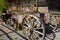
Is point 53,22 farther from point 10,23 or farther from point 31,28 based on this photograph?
point 31,28

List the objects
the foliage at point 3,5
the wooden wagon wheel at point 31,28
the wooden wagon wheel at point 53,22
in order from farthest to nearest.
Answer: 1. the foliage at point 3,5
2. the wooden wagon wheel at point 53,22
3. the wooden wagon wheel at point 31,28

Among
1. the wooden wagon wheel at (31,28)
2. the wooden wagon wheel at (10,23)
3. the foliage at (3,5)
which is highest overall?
the foliage at (3,5)

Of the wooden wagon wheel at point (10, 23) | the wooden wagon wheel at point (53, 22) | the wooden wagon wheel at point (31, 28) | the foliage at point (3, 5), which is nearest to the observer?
the wooden wagon wheel at point (31, 28)

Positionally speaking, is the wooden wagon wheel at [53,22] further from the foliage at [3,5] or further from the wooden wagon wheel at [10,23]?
the foliage at [3,5]

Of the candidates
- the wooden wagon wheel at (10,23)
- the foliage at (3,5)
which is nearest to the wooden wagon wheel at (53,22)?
the wooden wagon wheel at (10,23)

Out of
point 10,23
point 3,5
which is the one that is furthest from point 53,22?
point 3,5

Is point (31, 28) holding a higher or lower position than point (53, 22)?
higher

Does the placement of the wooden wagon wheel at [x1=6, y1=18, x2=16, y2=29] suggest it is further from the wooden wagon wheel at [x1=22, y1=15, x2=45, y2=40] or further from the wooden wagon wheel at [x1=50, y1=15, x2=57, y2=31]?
the wooden wagon wheel at [x1=22, y1=15, x2=45, y2=40]

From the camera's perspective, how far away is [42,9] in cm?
1149

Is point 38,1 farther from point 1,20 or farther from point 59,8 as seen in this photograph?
point 1,20

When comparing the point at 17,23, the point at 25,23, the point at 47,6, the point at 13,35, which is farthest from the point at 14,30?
the point at 47,6

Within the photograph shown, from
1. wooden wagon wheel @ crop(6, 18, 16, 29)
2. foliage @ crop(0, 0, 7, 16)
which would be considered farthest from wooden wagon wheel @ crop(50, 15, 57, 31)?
foliage @ crop(0, 0, 7, 16)

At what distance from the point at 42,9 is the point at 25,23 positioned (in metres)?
3.01

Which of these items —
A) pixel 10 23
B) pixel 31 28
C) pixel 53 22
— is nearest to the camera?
pixel 31 28
